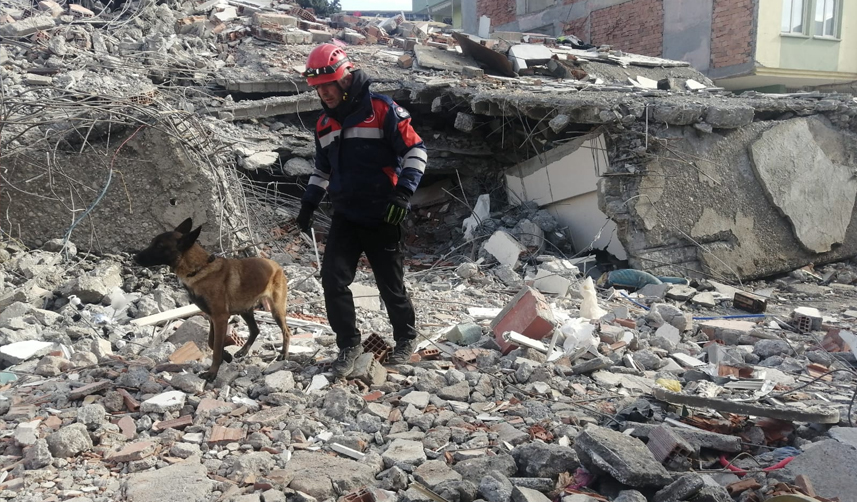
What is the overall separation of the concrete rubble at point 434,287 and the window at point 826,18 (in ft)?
25.5

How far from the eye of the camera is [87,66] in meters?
8.56

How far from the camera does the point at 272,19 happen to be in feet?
38.5

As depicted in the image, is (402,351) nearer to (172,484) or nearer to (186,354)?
(186,354)

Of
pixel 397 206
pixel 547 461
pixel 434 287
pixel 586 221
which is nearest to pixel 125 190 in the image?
pixel 434 287

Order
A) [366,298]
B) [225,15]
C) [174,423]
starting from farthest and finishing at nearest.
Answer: [225,15] → [366,298] → [174,423]

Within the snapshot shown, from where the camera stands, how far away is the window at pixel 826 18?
18.3m

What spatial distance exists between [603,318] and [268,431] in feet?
11.6

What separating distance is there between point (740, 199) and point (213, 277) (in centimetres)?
668

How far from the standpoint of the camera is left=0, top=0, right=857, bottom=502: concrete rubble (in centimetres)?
324

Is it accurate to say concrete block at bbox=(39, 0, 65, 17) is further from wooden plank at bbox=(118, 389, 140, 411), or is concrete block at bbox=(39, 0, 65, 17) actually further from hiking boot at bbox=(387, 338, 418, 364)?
hiking boot at bbox=(387, 338, 418, 364)

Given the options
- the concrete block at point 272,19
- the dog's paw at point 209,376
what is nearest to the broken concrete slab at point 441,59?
the concrete block at point 272,19

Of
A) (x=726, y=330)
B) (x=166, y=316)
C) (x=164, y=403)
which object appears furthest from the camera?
(x=726, y=330)

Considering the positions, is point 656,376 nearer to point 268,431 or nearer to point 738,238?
point 268,431

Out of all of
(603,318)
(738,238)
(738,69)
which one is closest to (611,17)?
(738,69)
